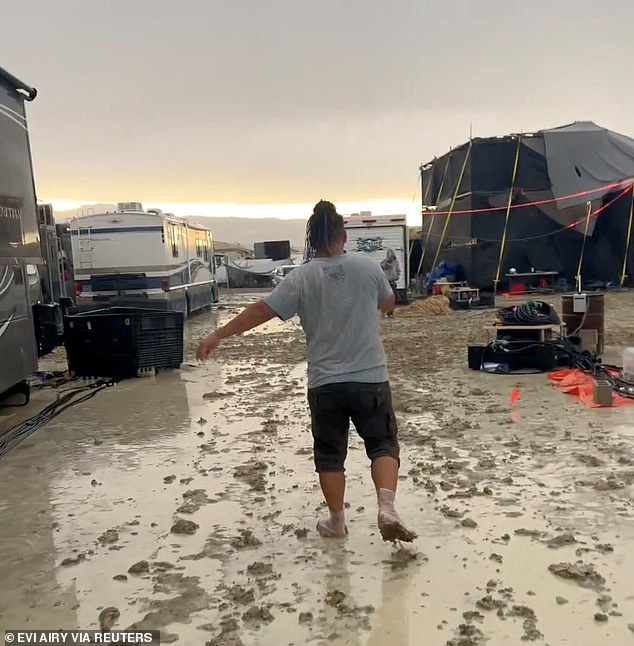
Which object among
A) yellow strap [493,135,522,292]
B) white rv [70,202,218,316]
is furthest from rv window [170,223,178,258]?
yellow strap [493,135,522,292]

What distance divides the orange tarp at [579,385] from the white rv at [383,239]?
1238 centimetres

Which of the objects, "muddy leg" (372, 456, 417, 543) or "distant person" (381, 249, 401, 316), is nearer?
"muddy leg" (372, 456, 417, 543)

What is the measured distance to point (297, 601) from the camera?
11.1 feet

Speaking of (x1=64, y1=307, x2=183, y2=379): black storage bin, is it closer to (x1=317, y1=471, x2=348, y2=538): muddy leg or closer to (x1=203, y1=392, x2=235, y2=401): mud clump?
(x1=203, y1=392, x2=235, y2=401): mud clump

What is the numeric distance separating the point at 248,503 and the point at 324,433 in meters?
1.13

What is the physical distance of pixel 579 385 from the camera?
25.6 feet

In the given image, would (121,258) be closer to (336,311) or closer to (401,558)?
(336,311)

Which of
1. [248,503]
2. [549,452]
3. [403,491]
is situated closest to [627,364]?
[549,452]

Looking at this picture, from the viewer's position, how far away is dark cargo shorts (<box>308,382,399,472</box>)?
3881mm

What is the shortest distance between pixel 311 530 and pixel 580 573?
5.06ft

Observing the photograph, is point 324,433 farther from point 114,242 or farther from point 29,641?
point 114,242

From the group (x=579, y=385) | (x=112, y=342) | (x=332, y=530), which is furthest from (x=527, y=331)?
(x=332, y=530)

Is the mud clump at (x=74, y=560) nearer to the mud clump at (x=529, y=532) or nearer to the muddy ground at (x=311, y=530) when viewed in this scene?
the muddy ground at (x=311, y=530)

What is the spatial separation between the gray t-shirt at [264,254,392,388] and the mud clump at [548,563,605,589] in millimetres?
1323
